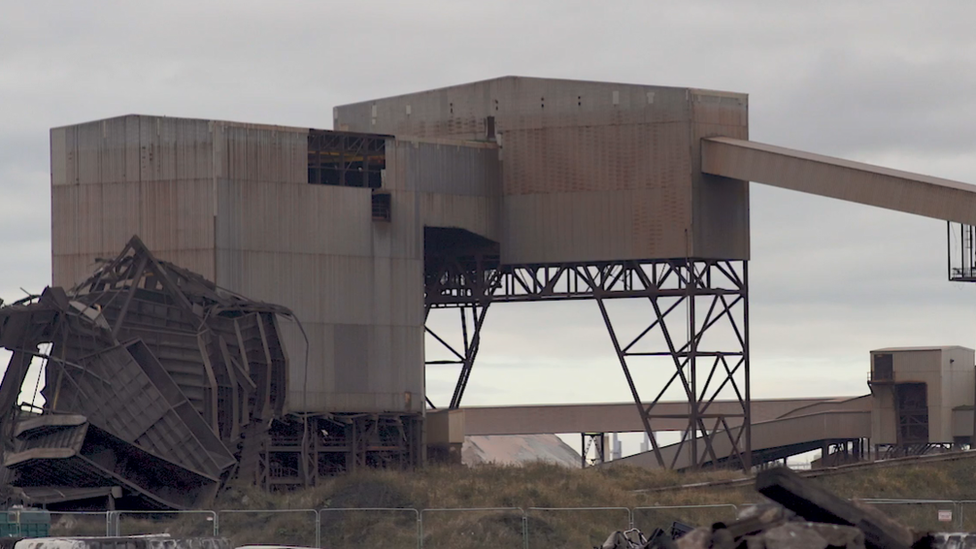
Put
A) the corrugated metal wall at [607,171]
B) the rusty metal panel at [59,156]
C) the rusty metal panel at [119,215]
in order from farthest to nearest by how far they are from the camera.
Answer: the corrugated metal wall at [607,171] → the rusty metal panel at [59,156] → the rusty metal panel at [119,215]

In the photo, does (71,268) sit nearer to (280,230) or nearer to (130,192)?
(130,192)

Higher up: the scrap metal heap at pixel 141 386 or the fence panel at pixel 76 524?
the scrap metal heap at pixel 141 386

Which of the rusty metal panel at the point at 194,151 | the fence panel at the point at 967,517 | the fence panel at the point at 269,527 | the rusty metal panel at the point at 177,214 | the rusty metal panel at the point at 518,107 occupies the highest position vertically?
the rusty metal panel at the point at 518,107

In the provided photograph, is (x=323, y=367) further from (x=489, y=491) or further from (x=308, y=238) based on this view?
(x=489, y=491)

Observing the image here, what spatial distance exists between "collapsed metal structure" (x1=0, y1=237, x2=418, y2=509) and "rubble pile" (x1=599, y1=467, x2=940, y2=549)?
34307 mm

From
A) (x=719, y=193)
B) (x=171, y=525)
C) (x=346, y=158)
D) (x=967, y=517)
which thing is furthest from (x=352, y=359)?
(x=967, y=517)

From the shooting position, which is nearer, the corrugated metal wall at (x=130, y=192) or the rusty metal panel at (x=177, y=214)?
the rusty metal panel at (x=177, y=214)

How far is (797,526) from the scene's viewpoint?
17.2 m

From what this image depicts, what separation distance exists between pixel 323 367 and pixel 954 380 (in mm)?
30133

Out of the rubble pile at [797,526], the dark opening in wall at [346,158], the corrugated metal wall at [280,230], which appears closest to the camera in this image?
the rubble pile at [797,526]

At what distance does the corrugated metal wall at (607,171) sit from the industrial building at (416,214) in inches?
3.1

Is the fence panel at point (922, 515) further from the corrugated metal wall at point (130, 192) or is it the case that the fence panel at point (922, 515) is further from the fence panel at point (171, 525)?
the corrugated metal wall at point (130, 192)

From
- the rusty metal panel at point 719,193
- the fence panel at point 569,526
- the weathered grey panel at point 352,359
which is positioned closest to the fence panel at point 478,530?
the fence panel at point 569,526

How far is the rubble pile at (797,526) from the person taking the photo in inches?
667
